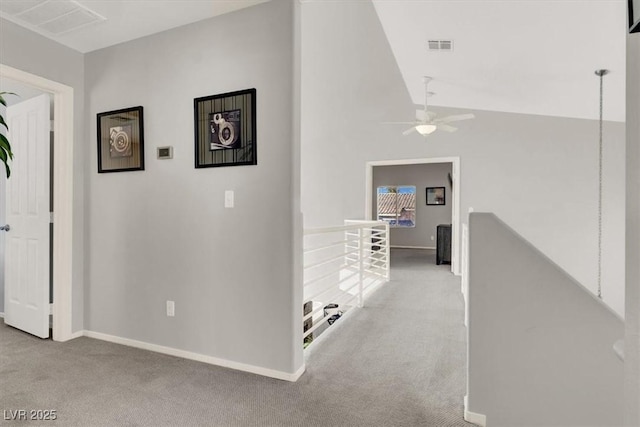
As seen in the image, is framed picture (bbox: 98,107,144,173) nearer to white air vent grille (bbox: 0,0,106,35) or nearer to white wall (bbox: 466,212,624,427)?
white air vent grille (bbox: 0,0,106,35)

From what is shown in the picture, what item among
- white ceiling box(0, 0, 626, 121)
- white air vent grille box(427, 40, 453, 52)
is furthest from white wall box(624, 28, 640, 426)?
white air vent grille box(427, 40, 453, 52)

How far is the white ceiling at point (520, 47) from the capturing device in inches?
98.4

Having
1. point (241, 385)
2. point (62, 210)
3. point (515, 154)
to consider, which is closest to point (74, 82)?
point (62, 210)

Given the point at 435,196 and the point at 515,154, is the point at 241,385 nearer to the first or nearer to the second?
the point at 515,154

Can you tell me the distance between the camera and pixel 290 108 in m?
2.12

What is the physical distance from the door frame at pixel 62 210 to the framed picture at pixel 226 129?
120 centimetres

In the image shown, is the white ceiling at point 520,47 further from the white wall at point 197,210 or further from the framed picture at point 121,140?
the framed picture at point 121,140

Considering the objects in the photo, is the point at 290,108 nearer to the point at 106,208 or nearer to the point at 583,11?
the point at 106,208

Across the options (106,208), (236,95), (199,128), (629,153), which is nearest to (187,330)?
(106,208)

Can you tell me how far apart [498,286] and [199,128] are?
6.81ft

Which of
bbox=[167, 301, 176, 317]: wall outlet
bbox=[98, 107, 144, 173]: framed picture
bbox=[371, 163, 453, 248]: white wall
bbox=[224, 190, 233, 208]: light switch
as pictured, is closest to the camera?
bbox=[224, 190, 233, 208]: light switch

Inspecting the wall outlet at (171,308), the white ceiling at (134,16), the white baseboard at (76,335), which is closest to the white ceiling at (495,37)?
the white ceiling at (134,16)

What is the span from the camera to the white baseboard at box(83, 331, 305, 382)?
2.16 m

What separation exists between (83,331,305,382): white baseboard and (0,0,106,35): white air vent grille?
7.60ft
